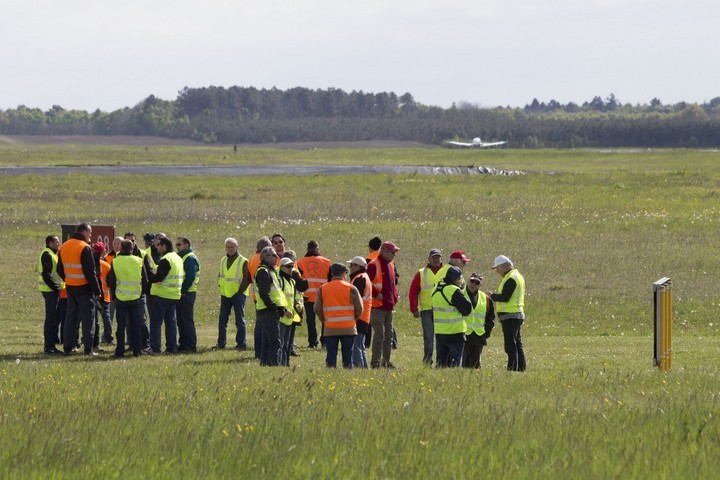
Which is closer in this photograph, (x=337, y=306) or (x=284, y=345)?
(x=337, y=306)

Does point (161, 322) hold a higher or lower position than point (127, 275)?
lower

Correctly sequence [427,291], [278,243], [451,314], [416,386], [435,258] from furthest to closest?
[278,243], [427,291], [435,258], [451,314], [416,386]

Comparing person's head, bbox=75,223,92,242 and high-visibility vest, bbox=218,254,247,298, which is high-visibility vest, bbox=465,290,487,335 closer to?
high-visibility vest, bbox=218,254,247,298

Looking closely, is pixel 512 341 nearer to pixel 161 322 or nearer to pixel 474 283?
pixel 474 283

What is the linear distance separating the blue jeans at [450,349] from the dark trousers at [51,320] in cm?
687

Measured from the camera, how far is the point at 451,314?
16578mm

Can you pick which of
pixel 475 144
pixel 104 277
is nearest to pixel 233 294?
pixel 104 277

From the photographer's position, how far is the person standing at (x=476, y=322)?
55.6 ft

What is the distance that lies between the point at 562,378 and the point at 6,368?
288 inches

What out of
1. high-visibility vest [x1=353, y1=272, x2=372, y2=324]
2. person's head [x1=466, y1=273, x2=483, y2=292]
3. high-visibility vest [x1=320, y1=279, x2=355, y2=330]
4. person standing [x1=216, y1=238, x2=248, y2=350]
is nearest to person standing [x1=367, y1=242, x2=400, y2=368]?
high-visibility vest [x1=353, y1=272, x2=372, y2=324]

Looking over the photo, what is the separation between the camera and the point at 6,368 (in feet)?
52.0

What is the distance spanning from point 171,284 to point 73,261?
1726mm

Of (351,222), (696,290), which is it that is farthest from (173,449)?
(351,222)

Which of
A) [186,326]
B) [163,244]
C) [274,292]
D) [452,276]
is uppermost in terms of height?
[163,244]
